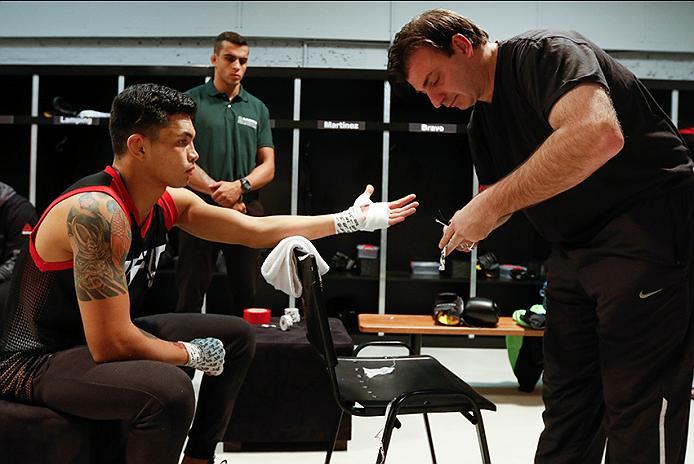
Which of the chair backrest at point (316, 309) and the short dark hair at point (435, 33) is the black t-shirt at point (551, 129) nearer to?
the short dark hair at point (435, 33)

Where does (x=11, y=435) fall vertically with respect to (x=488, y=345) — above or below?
above

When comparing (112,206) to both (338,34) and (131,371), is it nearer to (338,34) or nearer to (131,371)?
(131,371)

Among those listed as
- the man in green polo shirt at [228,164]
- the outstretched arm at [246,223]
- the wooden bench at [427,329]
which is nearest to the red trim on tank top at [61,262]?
the outstretched arm at [246,223]

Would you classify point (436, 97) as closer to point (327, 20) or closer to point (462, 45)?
point (462, 45)

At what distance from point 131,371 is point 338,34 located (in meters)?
4.51

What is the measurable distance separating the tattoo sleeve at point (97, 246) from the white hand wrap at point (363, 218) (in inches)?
34.3

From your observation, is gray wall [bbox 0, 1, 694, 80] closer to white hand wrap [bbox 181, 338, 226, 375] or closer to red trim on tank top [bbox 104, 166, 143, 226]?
red trim on tank top [bbox 104, 166, 143, 226]

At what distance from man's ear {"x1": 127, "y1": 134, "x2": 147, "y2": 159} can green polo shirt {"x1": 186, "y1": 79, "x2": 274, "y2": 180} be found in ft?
6.09

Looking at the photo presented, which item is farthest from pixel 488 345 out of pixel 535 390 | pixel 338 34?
pixel 338 34

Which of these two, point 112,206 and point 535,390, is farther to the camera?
point 535,390

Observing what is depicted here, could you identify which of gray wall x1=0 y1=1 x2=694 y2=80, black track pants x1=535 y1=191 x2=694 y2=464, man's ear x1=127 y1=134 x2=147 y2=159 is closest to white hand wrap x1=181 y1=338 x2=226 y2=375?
man's ear x1=127 y1=134 x2=147 y2=159

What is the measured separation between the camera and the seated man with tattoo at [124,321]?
1.54 m

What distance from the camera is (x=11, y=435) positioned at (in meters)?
1.54

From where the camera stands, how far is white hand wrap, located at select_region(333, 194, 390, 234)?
224 cm
